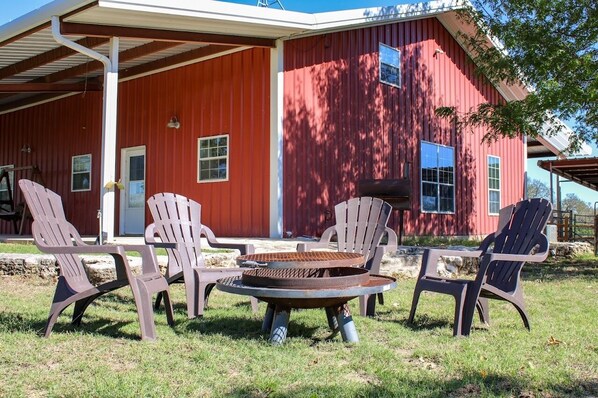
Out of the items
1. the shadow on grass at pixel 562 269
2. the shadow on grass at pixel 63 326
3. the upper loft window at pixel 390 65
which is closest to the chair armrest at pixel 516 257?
the shadow on grass at pixel 63 326

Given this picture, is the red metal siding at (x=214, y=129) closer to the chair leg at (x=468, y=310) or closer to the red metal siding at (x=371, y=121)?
the red metal siding at (x=371, y=121)

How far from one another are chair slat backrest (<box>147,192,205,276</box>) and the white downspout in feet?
9.68

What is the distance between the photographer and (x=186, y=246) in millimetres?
4465

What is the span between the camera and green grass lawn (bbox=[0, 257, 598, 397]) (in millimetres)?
2398

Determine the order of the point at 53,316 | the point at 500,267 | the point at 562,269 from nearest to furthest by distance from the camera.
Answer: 1. the point at 53,316
2. the point at 500,267
3. the point at 562,269

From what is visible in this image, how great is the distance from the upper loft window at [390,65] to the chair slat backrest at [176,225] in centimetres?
666

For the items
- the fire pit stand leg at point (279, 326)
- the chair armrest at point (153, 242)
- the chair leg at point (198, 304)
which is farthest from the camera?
the chair armrest at point (153, 242)

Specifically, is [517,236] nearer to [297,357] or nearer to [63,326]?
[297,357]

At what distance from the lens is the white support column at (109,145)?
290 inches

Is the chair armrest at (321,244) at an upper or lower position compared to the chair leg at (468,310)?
upper

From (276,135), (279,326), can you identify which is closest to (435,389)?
(279,326)

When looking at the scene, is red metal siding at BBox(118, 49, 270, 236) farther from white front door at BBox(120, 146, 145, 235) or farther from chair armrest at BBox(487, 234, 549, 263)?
chair armrest at BBox(487, 234, 549, 263)

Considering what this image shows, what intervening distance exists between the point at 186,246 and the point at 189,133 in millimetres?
5599

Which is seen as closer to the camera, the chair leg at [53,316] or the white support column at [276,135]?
the chair leg at [53,316]
